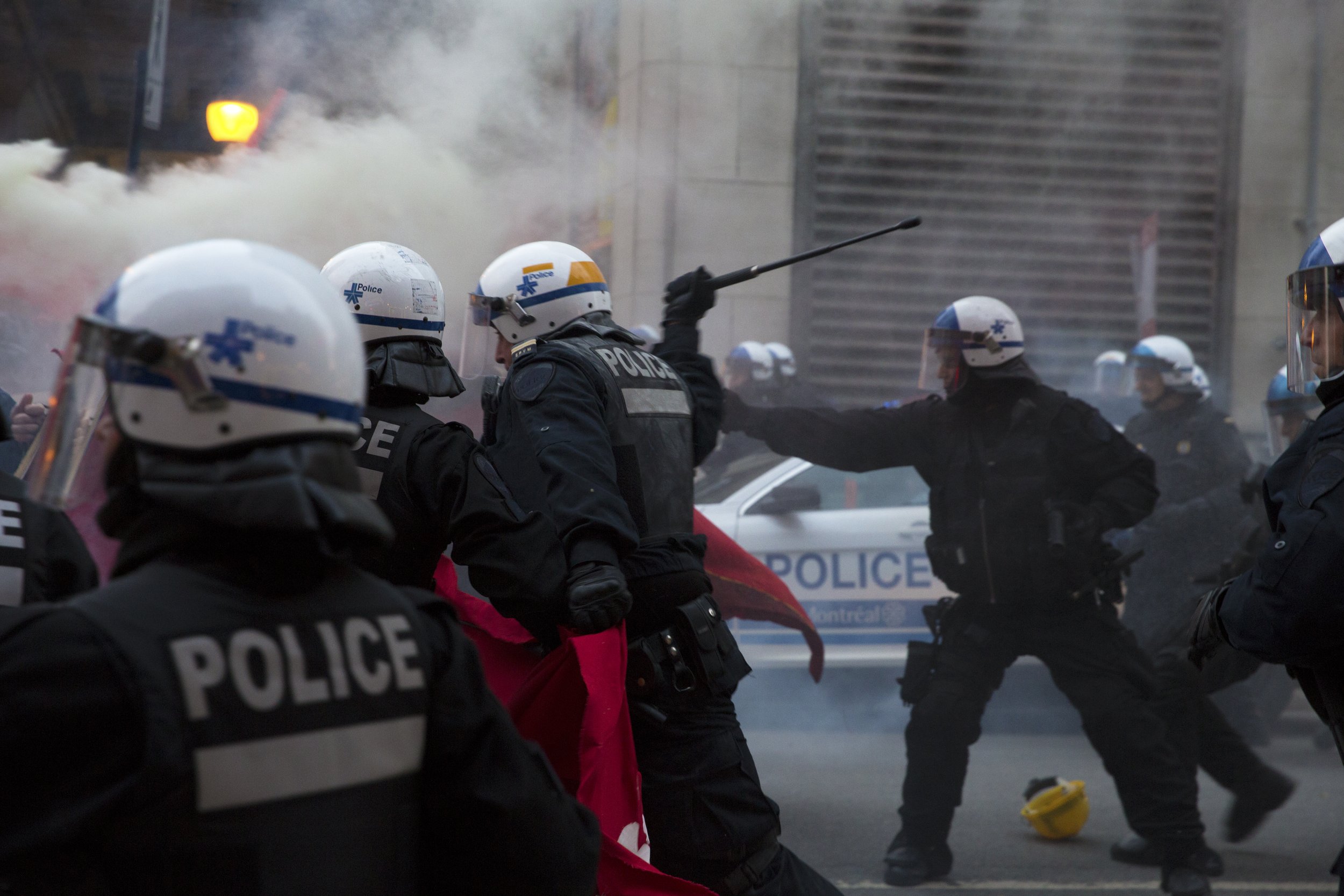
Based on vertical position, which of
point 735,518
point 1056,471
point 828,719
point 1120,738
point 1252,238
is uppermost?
point 1252,238

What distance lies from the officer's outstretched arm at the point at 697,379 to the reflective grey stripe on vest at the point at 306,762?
2.01m

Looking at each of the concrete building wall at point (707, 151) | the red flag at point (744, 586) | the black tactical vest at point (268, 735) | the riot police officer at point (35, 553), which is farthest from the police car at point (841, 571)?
the black tactical vest at point (268, 735)

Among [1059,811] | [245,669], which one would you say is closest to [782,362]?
[1059,811]

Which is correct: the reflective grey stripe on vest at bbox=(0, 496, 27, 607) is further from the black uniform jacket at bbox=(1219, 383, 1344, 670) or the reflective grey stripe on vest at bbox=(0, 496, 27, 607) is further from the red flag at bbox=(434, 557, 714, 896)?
the black uniform jacket at bbox=(1219, 383, 1344, 670)

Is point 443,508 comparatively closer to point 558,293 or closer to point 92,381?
point 558,293

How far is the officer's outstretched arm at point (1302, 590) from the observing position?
2.34 m

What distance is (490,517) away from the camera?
8.32 feet

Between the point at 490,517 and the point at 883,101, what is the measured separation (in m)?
8.12

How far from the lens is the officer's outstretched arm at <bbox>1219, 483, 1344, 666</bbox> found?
234 cm

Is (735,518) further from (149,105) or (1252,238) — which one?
(1252,238)

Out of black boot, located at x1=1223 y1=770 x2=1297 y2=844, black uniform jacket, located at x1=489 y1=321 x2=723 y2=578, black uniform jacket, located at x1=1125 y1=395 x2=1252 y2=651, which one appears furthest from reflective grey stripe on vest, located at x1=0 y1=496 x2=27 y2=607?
black uniform jacket, located at x1=1125 y1=395 x2=1252 y2=651

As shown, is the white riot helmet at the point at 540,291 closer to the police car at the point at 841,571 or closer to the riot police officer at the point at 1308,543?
the riot police officer at the point at 1308,543

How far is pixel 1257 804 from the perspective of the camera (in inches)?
184

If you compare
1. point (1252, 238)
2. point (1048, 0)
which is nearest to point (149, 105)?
point (1048, 0)
